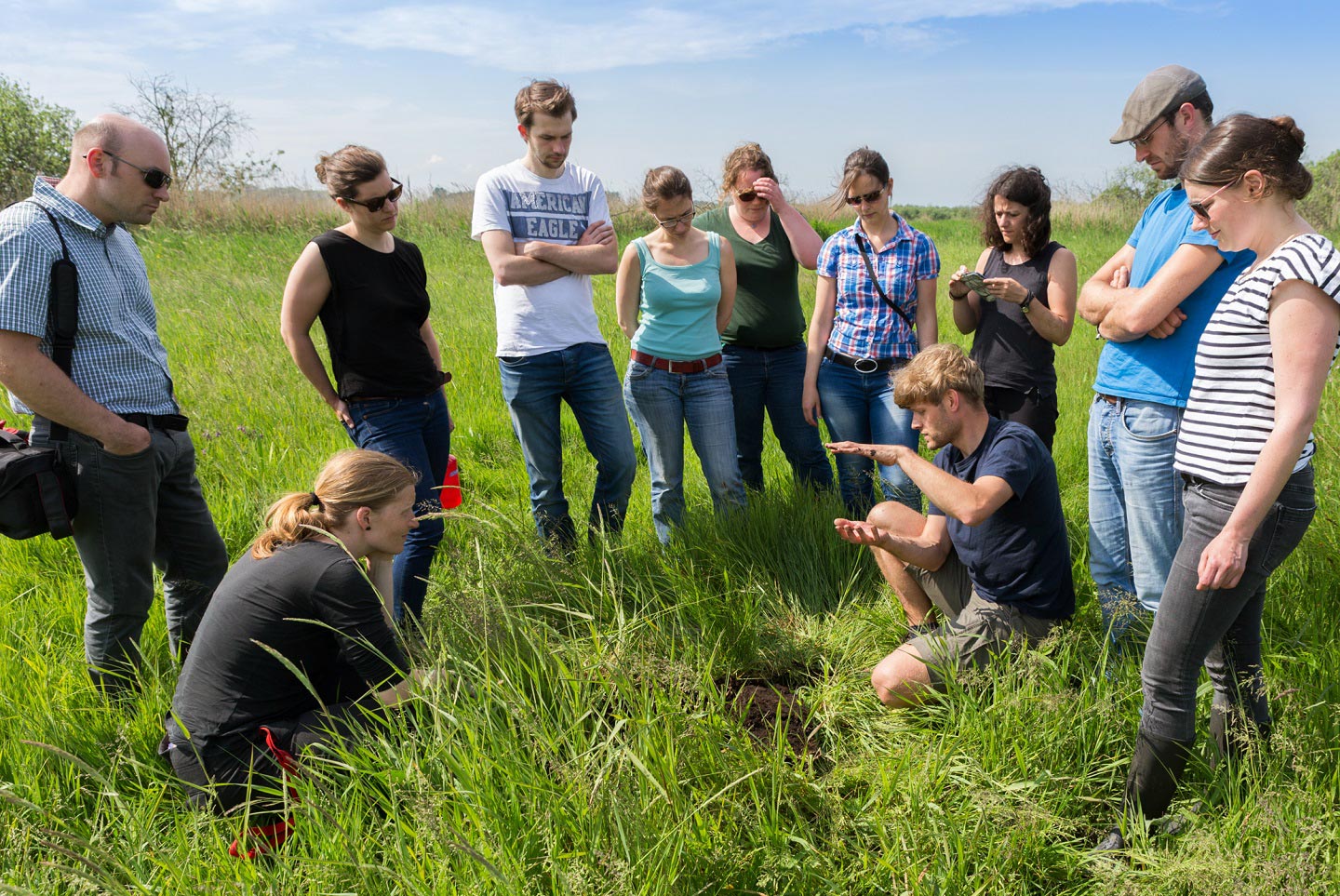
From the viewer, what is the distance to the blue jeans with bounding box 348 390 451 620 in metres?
3.67

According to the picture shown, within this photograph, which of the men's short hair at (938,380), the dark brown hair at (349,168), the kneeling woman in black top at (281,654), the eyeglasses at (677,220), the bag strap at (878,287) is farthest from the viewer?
the bag strap at (878,287)

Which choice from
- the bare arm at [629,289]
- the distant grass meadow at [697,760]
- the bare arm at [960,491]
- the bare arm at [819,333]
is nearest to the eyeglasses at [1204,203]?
the bare arm at [960,491]

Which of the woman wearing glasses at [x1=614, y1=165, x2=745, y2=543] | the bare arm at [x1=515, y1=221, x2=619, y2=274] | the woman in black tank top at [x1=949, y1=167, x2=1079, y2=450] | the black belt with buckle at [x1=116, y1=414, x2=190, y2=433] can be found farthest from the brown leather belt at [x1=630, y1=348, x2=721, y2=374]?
the black belt with buckle at [x1=116, y1=414, x2=190, y2=433]

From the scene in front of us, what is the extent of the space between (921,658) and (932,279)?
2.20 metres

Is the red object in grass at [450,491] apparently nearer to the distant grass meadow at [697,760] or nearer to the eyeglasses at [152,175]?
the distant grass meadow at [697,760]

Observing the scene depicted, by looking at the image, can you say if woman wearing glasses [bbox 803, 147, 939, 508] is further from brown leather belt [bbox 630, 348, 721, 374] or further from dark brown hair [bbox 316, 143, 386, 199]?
dark brown hair [bbox 316, 143, 386, 199]

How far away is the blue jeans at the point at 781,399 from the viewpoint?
15.0 ft

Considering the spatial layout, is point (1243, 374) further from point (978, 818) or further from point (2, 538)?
point (2, 538)

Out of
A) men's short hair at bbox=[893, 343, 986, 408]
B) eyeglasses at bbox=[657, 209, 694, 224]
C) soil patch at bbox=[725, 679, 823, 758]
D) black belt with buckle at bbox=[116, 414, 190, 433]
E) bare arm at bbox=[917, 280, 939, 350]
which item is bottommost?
soil patch at bbox=[725, 679, 823, 758]

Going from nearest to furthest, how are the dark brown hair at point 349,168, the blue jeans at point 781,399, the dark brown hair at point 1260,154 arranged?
1. the dark brown hair at point 1260,154
2. the dark brown hair at point 349,168
3. the blue jeans at point 781,399

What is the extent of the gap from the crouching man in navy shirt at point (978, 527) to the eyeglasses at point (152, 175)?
274cm

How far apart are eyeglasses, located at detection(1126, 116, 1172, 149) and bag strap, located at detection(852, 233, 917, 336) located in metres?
1.41

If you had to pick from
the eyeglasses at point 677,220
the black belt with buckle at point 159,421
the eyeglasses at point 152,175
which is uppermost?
the eyeglasses at point 152,175

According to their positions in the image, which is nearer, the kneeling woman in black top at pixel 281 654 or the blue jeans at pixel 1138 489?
the kneeling woman in black top at pixel 281 654
